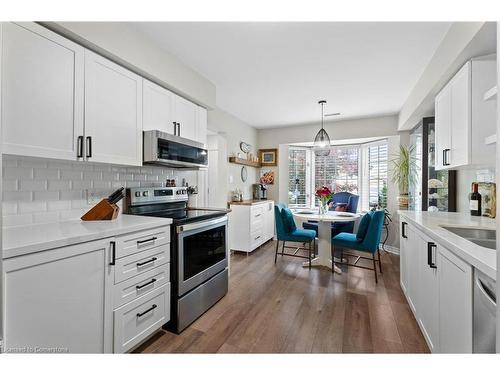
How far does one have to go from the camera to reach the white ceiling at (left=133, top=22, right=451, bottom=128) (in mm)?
1831

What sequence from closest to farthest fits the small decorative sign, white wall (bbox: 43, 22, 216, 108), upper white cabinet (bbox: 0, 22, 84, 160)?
upper white cabinet (bbox: 0, 22, 84, 160), white wall (bbox: 43, 22, 216, 108), the small decorative sign

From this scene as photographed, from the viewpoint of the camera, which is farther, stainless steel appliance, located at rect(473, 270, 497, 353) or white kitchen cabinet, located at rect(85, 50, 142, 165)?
white kitchen cabinet, located at rect(85, 50, 142, 165)

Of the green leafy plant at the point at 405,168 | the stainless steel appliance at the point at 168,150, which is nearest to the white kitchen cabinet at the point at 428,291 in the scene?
the stainless steel appliance at the point at 168,150

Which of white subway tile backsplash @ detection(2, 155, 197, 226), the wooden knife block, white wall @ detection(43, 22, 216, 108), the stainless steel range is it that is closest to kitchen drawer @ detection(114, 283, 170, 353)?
the stainless steel range

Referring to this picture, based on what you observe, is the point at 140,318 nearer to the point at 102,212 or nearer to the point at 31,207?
the point at 102,212

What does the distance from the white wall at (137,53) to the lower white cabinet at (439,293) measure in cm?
253

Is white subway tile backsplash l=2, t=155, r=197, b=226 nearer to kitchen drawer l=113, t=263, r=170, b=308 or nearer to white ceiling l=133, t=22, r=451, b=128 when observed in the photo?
kitchen drawer l=113, t=263, r=170, b=308

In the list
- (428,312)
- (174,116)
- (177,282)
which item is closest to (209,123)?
(174,116)

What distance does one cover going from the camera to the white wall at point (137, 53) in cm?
152

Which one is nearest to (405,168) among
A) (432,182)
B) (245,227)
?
(432,182)

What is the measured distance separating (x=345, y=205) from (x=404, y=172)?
1080mm

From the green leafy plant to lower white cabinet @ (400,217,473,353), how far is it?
193 centimetres

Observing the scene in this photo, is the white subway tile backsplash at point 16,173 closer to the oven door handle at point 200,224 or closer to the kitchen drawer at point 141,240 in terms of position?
the kitchen drawer at point 141,240

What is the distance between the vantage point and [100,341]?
1369mm
